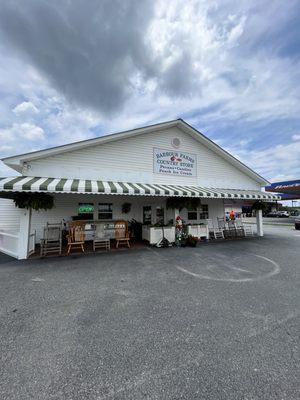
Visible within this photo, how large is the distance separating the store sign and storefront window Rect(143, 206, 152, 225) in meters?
2.43

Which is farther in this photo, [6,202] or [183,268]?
[6,202]

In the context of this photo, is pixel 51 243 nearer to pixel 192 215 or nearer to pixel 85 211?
pixel 85 211

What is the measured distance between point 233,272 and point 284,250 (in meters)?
4.71

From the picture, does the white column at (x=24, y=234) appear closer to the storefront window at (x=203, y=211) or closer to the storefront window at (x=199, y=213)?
the storefront window at (x=199, y=213)

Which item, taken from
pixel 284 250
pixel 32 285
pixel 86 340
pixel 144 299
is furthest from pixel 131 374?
pixel 284 250

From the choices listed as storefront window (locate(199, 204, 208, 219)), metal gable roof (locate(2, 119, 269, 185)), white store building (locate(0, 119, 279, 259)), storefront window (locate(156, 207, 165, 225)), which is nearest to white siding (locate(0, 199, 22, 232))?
white store building (locate(0, 119, 279, 259))

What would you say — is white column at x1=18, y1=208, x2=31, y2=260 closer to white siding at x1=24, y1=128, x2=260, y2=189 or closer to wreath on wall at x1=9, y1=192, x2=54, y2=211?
wreath on wall at x1=9, y1=192, x2=54, y2=211

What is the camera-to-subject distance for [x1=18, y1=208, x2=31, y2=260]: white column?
23.1ft

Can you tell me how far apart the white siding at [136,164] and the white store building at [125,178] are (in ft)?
0.13

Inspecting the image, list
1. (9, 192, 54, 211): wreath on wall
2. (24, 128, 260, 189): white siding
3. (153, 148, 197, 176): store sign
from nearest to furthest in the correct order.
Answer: (9, 192, 54, 211): wreath on wall < (24, 128, 260, 189): white siding < (153, 148, 197, 176): store sign

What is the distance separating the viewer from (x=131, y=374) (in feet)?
6.97

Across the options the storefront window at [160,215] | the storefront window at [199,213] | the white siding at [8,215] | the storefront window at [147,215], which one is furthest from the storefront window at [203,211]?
the white siding at [8,215]

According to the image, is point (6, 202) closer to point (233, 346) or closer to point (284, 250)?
point (233, 346)

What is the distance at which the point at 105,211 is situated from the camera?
416 inches
